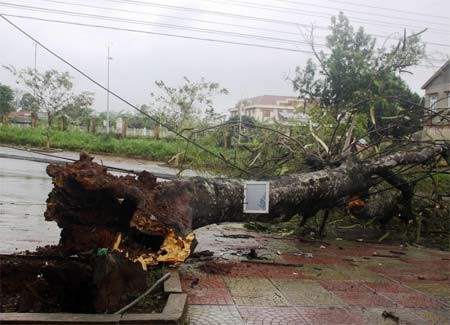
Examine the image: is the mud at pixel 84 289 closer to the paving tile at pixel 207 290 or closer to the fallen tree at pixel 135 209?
the paving tile at pixel 207 290

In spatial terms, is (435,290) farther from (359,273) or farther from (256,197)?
(256,197)

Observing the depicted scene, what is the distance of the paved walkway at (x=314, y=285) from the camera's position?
423 cm

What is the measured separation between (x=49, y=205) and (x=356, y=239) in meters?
5.81

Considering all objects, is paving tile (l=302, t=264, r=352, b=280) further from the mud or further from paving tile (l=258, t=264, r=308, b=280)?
the mud

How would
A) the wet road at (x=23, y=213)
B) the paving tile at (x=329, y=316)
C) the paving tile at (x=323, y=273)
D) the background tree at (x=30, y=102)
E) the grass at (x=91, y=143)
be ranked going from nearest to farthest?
the paving tile at (x=329, y=316) → the paving tile at (x=323, y=273) → the wet road at (x=23, y=213) → the grass at (x=91, y=143) → the background tree at (x=30, y=102)

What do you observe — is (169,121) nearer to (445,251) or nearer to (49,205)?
(445,251)

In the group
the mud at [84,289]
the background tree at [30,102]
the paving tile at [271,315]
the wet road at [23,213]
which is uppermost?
the background tree at [30,102]

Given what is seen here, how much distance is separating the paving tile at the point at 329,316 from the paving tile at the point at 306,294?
0.16m

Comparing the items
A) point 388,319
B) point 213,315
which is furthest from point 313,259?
point 213,315

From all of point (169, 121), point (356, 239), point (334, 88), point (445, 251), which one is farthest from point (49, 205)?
point (169, 121)

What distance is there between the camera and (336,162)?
7.79m

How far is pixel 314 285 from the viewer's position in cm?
525

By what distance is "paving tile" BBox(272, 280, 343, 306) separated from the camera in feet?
15.1

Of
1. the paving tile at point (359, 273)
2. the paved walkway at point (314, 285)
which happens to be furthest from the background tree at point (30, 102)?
the paving tile at point (359, 273)
